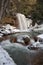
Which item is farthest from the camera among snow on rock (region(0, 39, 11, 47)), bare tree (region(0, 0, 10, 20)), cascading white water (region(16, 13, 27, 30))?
bare tree (region(0, 0, 10, 20))

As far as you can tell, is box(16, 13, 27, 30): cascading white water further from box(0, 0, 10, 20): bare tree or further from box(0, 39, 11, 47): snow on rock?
box(0, 39, 11, 47): snow on rock

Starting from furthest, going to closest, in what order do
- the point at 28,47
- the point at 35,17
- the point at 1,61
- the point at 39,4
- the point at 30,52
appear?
1. the point at 39,4
2. the point at 35,17
3. the point at 28,47
4. the point at 30,52
5. the point at 1,61

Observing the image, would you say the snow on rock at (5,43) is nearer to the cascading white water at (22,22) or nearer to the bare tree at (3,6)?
the cascading white water at (22,22)

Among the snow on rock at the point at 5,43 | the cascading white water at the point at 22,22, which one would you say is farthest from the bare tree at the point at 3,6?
the snow on rock at the point at 5,43

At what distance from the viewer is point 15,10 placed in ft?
65.7

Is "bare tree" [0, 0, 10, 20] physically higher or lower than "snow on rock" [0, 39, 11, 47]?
higher

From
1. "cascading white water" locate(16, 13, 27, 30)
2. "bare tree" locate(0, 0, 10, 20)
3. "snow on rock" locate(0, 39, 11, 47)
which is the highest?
"bare tree" locate(0, 0, 10, 20)

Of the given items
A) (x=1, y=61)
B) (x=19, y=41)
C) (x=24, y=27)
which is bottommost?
(x=24, y=27)

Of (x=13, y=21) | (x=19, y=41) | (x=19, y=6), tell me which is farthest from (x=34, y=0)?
(x=19, y=41)

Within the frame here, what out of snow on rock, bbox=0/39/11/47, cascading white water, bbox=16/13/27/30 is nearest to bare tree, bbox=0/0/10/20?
cascading white water, bbox=16/13/27/30

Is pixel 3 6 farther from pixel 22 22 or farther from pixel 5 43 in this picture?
pixel 5 43

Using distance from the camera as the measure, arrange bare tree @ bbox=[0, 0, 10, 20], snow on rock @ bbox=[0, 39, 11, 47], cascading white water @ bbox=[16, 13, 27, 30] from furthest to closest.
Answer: bare tree @ bbox=[0, 0, 10, 20] → cascading white water @ bbox=[16, 13, 27, 30] → snow on rock @ bbox=[0, 39, 11, 47]

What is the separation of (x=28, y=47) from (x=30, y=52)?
2.89 ft

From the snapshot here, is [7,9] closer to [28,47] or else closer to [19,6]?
[19,6]
